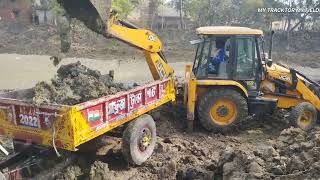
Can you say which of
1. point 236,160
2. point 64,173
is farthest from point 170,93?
point 64,173

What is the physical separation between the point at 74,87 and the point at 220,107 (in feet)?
11.7

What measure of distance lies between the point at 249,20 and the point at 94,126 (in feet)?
86.2

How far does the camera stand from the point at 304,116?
9.40m

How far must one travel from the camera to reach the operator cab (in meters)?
8.96

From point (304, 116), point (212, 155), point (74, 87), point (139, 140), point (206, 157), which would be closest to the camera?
point (74, 87)

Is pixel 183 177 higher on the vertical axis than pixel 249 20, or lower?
lower

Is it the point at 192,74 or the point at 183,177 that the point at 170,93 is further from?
the point at 183,177

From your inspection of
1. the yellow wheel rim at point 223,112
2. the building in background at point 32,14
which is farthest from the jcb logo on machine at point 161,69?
the building in background at point 32,14

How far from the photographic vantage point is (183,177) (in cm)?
671

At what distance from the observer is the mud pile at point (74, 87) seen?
634 centimetres

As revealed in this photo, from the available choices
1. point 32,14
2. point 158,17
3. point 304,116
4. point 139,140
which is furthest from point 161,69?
point 32,14

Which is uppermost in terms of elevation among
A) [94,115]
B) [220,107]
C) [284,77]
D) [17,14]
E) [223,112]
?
[17,14]

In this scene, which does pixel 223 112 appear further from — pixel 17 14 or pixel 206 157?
pixel 17 14

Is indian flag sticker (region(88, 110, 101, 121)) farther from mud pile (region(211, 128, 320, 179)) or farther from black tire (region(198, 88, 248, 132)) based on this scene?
black tire (region(198, 88, 248, 132))
